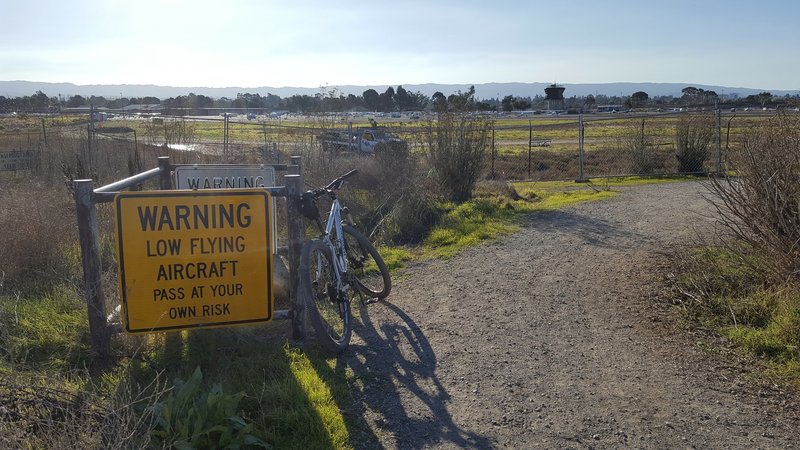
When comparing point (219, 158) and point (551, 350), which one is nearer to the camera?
point (551, 350)

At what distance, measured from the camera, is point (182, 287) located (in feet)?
15.0

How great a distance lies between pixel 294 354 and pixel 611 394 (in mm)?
2260

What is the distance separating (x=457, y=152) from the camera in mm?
12148

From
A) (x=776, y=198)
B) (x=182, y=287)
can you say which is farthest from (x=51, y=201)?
(x=776, y=198)

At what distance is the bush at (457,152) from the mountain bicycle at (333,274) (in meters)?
5.34

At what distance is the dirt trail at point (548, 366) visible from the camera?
380 cm

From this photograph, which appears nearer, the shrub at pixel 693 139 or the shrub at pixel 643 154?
the shrub at pixel 693 139

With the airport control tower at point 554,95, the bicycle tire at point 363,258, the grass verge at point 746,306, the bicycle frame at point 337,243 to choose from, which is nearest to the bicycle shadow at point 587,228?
the grass verge at point 746,306

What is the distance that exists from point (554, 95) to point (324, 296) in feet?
257

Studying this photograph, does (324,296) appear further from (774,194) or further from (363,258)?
(774,194)

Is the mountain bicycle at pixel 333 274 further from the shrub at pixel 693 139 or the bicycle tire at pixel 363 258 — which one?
the shrub at pixel 693 139

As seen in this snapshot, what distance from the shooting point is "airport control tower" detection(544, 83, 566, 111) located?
7762 cm

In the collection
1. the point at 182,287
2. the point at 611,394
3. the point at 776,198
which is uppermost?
the point at 776,198

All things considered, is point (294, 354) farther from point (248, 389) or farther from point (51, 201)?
point (51, 201)
